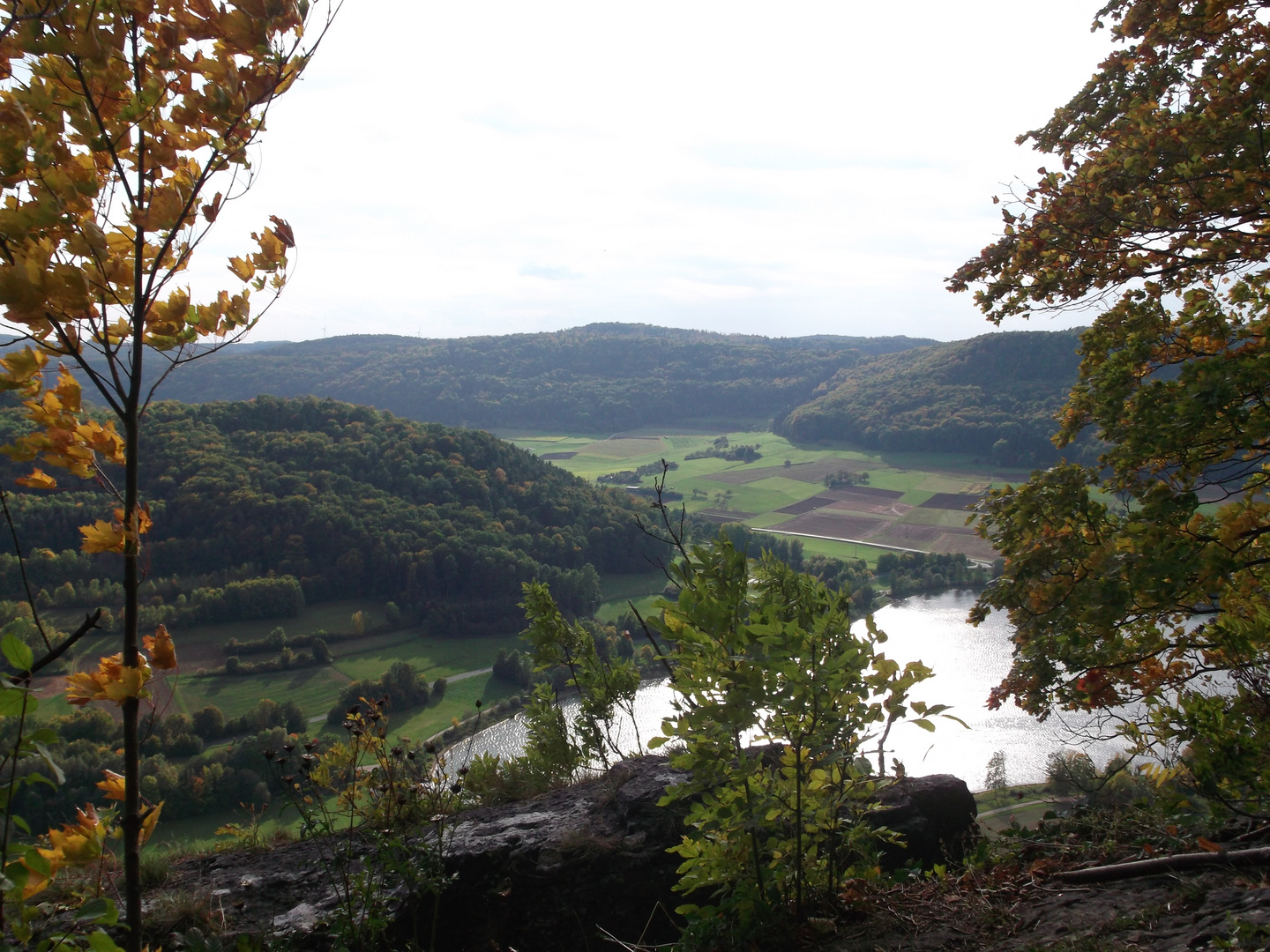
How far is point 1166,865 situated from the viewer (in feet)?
8.04

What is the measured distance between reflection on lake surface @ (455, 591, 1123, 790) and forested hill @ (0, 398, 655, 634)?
42.1ft

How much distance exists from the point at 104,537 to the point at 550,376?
360 feet

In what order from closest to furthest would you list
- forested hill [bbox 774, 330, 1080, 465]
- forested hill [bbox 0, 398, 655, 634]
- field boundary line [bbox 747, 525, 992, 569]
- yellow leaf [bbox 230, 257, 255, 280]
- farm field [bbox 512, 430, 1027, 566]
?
yellow leaf [bbox 230, 257, 255, 280]
forested hill [bbox 0, 398, 655, 634]
field boundary line [bbox 747, 525, 992, 569]
farm field [bbox 512, 430, 1027, 566]
forested hill [bbox 774, 330, 1080, 465]

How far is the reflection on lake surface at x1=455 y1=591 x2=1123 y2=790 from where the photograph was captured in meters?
20.8

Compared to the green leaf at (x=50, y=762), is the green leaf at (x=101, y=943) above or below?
below

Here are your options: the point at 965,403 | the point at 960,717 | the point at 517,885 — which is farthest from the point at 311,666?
the point at 965,403

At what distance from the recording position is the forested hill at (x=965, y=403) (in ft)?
196

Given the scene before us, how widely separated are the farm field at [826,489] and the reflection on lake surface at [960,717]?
28.4 feet

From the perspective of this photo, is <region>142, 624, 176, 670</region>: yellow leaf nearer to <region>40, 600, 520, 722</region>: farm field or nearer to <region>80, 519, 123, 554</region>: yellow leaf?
<region>80, 519, 123, 554</region>: yellow leaf

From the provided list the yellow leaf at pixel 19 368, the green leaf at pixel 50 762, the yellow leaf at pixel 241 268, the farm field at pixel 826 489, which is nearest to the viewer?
the green leaf at pixel 50 762

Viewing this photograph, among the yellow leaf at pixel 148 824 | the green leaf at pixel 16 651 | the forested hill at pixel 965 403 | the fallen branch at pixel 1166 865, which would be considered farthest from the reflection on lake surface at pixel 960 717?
the forested hill at pixel 965 403

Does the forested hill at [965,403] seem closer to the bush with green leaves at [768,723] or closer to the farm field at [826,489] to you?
the farm field at [826,489]

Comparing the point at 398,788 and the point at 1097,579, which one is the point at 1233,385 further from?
the point at 398,788

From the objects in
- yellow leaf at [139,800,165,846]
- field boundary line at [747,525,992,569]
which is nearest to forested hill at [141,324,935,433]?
field boundary line at [747,525,992,569]
